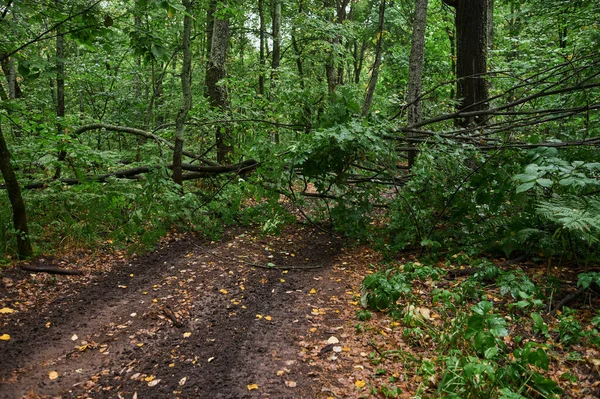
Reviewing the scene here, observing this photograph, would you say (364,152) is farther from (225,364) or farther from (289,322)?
(225,364)

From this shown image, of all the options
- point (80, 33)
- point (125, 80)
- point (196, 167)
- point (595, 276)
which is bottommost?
point (595, 276)

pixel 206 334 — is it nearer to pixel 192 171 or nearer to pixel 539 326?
pixel 539 326

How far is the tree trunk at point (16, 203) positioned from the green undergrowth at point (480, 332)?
5142mm

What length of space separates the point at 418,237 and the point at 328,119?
249cm

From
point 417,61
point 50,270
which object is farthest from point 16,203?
point 417,61

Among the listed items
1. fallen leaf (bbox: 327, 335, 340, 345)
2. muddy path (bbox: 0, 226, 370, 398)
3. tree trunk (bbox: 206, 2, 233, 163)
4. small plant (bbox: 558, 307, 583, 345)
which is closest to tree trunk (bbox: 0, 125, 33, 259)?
muddy path (bbox: 0, 226, 370, 398)

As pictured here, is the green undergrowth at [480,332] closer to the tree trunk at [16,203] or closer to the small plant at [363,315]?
the small plant at [363,315]

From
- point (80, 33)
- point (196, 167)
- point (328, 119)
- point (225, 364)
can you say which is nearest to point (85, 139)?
point (196, 167)

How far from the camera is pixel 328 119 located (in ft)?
20.7

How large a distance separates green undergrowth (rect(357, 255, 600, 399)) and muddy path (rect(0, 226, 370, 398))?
28.0 inches

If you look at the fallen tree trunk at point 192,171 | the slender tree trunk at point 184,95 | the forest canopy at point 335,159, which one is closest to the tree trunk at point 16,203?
the forest canopy at point 335,159

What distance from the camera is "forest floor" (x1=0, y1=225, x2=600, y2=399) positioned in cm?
336

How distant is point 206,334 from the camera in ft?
14.0

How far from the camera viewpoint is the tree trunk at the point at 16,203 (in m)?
5.21
